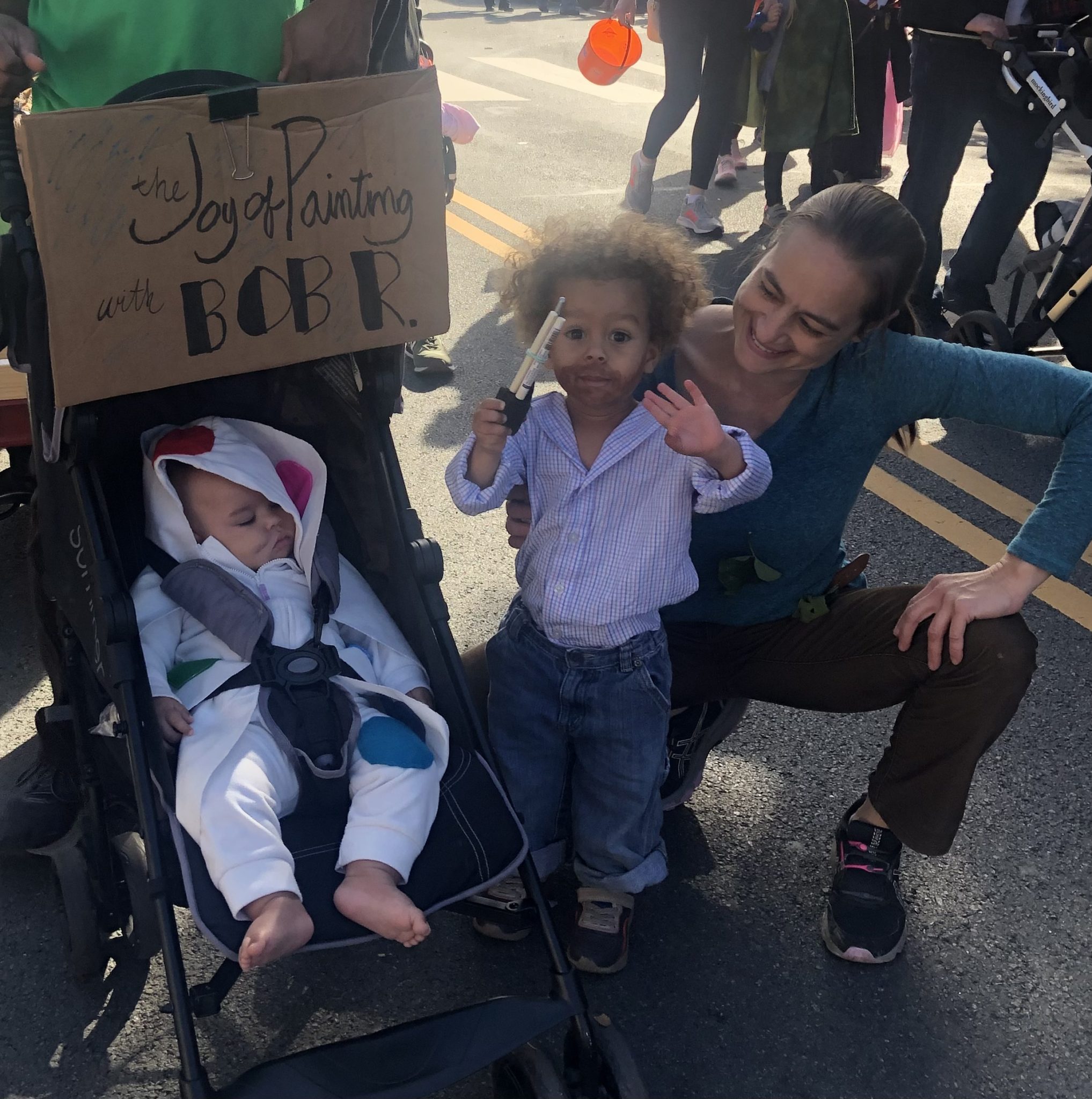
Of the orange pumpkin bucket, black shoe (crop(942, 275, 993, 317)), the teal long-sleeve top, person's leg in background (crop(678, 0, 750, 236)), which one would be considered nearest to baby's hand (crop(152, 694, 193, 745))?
the teal long-sleeve top

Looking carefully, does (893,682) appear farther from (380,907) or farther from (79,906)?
(79,906)

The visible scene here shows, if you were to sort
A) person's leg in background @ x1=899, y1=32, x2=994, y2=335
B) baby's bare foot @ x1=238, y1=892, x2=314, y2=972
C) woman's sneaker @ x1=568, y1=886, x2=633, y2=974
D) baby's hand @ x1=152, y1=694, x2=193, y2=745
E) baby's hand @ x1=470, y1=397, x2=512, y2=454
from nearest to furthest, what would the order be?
baby's bare foot @ x1=238, y1=892, x2=314, y2=972 < baby's hand @ x1=152, y1=694, x2=193, y2=745 < baby's hand @ x1=470, y1=397, x2=512, y2=454 < woman's sneaker @ x1=568, y1=886, x2=633, y2=974 < person's leg in background @ x1=899, y1=32, x2=994, y2=335

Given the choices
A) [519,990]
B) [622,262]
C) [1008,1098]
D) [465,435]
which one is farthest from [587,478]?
[465,435]

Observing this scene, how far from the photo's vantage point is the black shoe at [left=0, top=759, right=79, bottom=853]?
247 centimetres

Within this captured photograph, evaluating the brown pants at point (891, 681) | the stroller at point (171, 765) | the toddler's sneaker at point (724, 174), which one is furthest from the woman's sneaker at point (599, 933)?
the toddler's sneaker at point (724, 174)

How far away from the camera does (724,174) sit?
7.88 meters

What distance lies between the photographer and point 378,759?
2035 mm

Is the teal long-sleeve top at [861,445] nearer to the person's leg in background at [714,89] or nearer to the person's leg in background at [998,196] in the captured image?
the person's leg in background at [998,196]

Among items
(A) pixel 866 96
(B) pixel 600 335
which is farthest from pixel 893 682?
(A) pixel 866 96

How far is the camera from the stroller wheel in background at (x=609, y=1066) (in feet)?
6.14

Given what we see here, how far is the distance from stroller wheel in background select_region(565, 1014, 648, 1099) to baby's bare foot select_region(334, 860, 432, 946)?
320 millimetres

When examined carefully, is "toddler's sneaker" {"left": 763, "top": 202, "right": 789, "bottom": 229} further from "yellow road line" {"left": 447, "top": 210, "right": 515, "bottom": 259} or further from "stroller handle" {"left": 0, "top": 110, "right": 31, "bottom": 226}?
"stroller handle" {"left": 0, "top": 110, "right": 31, "bottom": 226}

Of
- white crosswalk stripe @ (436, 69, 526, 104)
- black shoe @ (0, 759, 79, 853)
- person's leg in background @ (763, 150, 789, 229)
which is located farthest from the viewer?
white crosswalk stripe @ (436, 69, 526, 104)

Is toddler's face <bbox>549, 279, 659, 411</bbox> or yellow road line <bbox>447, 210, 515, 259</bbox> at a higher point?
toddler's face <bbox>549, 279, 659, 411</bbox>
